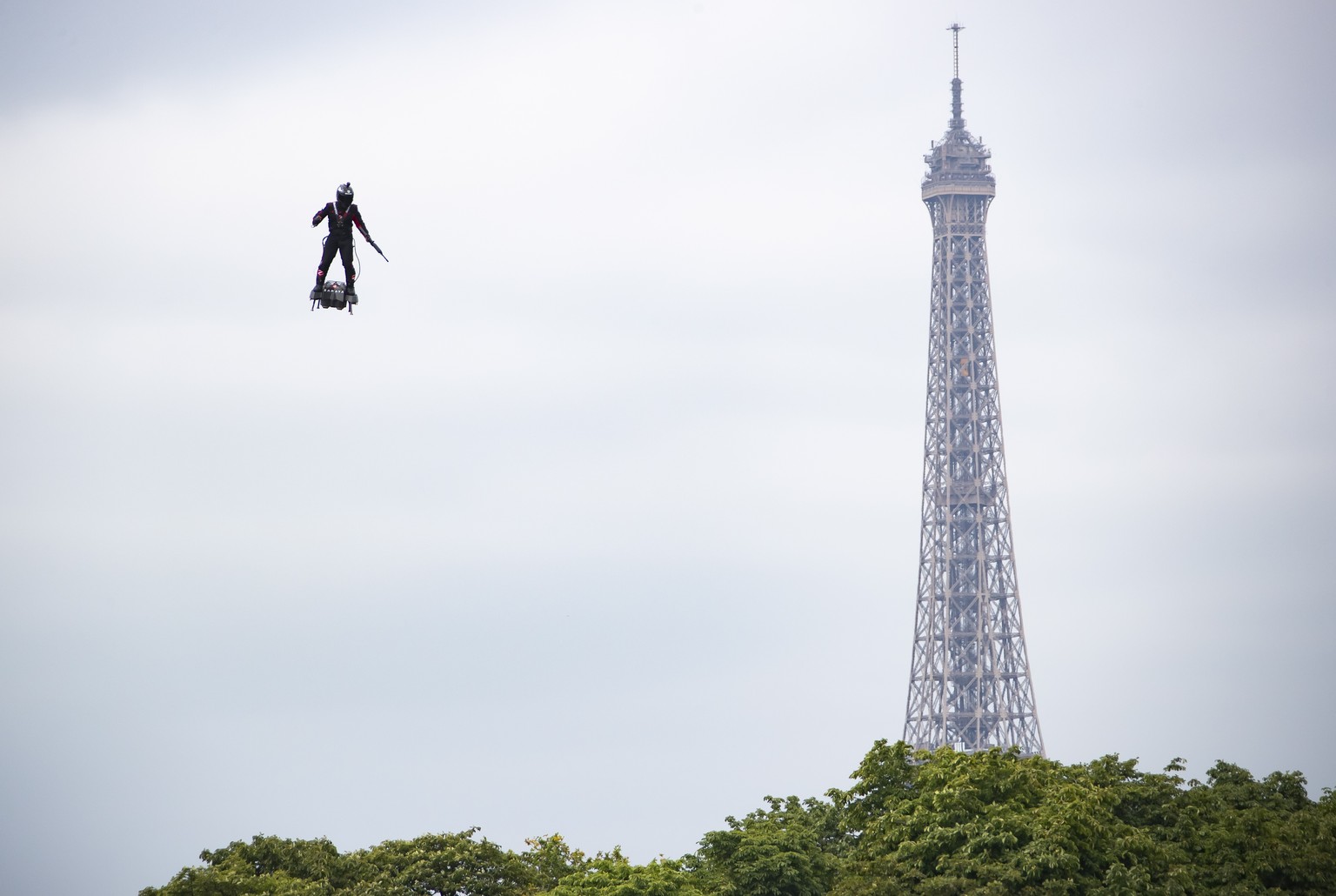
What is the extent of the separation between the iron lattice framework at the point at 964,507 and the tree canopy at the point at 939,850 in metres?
100

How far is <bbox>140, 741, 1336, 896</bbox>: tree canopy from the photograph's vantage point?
69.2 m

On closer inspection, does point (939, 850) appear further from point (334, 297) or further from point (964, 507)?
point (964, 507)

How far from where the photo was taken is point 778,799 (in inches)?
3346

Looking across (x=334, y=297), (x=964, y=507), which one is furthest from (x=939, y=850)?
(x=964, y=507)

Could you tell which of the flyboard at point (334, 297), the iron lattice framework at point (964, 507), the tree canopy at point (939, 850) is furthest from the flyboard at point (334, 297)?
the iron lattice framework at point (964, 507)

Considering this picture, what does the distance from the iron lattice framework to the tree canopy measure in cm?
10044

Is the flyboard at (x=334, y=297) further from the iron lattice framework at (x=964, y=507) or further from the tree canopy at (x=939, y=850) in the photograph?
the iron lattice framework at (x=964, y=507)

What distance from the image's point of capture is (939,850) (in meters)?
71.4

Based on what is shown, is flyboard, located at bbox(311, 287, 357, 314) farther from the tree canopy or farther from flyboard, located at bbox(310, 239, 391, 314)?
the tree canopy

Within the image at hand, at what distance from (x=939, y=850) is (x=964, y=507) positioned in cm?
12180

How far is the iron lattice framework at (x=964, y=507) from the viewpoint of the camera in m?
185

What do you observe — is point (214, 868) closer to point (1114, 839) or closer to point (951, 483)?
point (1114, 839)

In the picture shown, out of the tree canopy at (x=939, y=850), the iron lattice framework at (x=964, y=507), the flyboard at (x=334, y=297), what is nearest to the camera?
the flyboard at (x=334, y=297)

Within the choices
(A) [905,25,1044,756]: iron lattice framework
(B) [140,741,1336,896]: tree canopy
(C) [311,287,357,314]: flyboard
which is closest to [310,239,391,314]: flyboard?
(C) [311,287,357,314]: flyboard
